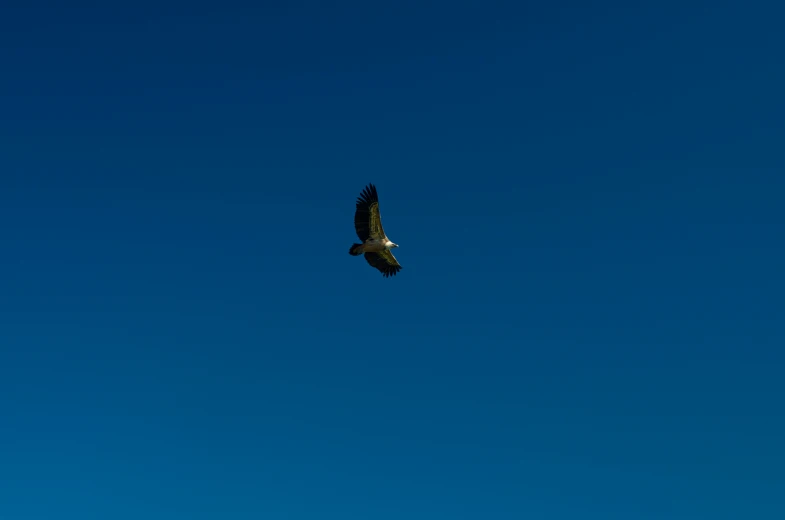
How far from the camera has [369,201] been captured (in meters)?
89.9

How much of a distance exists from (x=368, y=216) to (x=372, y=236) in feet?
7.41

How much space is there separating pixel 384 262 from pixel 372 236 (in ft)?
14.9

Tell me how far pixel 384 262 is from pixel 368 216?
22.0 feet

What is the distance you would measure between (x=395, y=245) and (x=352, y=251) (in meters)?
4.42

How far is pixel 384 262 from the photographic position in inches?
3748

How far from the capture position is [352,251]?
302 feet

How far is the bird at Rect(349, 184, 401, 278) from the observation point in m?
90.0

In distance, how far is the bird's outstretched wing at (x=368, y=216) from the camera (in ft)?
295

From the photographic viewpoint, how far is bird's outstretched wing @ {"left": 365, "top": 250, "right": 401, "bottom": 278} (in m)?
94.2

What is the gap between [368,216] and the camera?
90.2 meters

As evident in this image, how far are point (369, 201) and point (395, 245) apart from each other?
6048 mm

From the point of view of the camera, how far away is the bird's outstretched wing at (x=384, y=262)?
9419cm

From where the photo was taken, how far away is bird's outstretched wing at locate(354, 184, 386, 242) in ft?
295
